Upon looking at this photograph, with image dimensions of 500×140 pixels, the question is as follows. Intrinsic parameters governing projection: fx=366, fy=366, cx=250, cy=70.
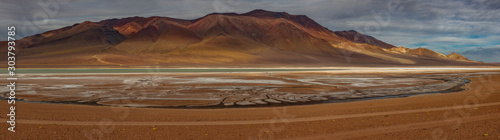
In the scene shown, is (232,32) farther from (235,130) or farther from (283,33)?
(235,130)

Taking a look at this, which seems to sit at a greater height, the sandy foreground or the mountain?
the mountain

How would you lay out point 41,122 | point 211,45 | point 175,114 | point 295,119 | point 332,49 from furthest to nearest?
1. point 332,49
2. point 211,45
3. point 175,114
4. point 295,119
5. point 41,122

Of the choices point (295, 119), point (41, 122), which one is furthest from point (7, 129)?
point (295, 119)

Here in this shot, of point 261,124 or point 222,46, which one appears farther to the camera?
point 222,46

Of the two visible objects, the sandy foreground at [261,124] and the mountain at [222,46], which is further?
the mountain at [222,46]

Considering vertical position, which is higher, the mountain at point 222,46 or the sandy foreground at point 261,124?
the mountain at point 222,46

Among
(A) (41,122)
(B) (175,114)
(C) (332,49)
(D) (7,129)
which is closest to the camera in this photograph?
(D) (7,129)

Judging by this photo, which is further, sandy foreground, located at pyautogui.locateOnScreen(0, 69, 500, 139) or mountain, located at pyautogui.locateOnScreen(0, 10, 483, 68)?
mountain, located at pyautogui.locateOnScreen(0, 10, 483, 68)

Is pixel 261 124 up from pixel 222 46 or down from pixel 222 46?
down
